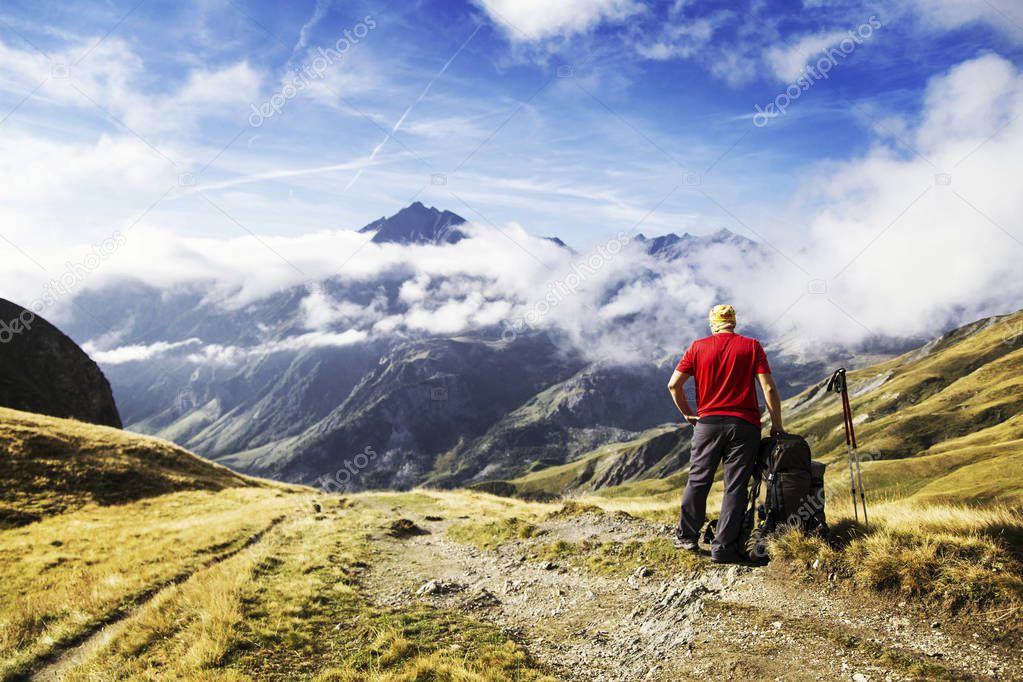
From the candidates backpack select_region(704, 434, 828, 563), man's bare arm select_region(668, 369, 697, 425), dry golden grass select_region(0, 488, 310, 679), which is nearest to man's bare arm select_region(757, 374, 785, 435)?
backpack select_region(704, 434, 828, 563)

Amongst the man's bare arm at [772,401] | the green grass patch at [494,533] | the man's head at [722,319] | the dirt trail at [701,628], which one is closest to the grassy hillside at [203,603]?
the dirt trail at [701,628]

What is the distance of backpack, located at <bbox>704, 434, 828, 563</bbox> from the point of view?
33.1ft

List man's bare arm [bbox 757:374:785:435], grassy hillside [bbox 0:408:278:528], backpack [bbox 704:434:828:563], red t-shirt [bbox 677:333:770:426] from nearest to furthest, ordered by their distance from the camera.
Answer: man's bare arm [bbox 757:374:785:435] → red t-shirt [bbox 677:333:770:426] → backpack [bbox 704:434:828:563] → grassy hillside [bbox 0:408:278:528]

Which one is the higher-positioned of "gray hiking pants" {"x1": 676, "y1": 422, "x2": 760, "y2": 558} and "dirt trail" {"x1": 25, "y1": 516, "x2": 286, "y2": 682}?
"gray hiking pants" {"x1": 676, "y1": 422, "x2": 760, "y2": 558}

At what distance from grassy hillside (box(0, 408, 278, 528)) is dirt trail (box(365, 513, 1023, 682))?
27.3 m

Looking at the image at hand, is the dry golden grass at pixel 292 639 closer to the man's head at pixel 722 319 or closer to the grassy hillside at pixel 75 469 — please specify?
the man's head at pixel 722 319

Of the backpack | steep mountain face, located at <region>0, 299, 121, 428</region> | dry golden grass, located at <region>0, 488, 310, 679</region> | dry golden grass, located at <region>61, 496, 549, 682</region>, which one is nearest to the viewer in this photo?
dry golden grass, located at <region>61, 496, 549, 682</region>

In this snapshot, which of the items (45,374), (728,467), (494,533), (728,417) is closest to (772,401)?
(728,417)

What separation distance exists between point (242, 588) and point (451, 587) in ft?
18.3

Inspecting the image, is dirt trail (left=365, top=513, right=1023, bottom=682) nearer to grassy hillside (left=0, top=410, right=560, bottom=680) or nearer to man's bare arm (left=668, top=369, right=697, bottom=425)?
grassy hillside (left=0, top=410, right=560, bottom=680)

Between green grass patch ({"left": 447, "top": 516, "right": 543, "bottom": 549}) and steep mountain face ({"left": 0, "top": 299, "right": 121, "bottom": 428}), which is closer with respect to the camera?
green grass patch ({"left": 447, "top": 516, "right": 543, "bottom": 549})

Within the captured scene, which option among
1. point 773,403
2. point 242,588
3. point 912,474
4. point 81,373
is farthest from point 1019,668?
point 912,474

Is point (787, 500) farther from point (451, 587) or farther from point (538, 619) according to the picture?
point (451, 587)

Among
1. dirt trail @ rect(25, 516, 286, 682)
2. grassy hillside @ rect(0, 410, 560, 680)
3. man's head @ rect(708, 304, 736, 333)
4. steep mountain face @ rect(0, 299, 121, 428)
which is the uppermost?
steep mountain face @ rect(0, 299, 121, 428)
